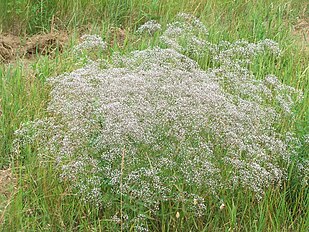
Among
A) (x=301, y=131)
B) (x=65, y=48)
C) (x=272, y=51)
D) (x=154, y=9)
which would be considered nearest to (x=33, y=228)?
(x=301, y=131)

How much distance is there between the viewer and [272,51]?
4.94 meters

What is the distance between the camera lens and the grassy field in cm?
321

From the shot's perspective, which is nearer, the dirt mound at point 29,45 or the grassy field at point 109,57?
the grassy field at point 109,57

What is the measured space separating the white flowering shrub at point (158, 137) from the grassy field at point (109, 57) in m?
0.06

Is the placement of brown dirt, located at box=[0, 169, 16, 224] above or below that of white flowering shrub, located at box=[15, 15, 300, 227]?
below

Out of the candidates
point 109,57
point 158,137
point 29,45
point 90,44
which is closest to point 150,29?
point 109,57

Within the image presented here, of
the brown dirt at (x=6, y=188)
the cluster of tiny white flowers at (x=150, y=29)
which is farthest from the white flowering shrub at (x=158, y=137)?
the cluster of tiny white flowers at (x=150, y=29)

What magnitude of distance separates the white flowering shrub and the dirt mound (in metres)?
1.43

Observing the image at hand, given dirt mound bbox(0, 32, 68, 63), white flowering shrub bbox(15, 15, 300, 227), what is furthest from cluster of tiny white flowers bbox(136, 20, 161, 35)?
white flowering shrub bbox(15, 15, 300, 227)

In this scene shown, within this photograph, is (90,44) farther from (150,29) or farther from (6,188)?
(6,188)

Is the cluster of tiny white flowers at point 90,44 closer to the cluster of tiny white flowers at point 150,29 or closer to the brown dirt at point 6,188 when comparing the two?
the cluster of tiny white flowers at point 150,29

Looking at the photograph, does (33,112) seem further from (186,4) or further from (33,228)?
(186,4)

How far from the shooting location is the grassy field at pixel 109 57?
321cm

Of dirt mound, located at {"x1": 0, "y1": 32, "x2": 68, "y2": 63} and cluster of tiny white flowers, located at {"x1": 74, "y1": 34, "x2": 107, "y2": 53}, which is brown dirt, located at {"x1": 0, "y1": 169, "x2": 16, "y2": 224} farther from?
dirt mound, located at {"x1": 0, "y1": 32, "x2": 68, "y2": 63}
